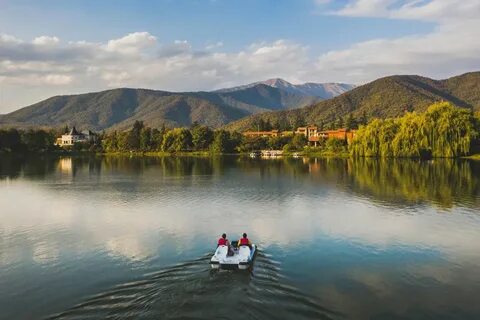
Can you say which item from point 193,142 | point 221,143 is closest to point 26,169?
point 221,143

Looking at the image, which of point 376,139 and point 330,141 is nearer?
point 376,139

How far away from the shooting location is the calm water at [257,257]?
1555 centimetres

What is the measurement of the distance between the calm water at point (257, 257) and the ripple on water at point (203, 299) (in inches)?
2.6

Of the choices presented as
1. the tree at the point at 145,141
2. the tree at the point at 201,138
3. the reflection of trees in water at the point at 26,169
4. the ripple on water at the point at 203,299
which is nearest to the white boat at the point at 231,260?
the ripple on water at the point at 203,299

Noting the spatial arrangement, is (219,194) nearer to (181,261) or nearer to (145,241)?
(145,241)

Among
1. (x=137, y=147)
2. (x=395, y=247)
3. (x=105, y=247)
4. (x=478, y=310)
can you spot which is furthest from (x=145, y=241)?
(x=137, y=147)

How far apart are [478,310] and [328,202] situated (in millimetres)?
24248

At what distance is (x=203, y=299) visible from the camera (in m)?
15.8

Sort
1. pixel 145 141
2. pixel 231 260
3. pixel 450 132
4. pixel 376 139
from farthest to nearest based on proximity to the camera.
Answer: pixel 145 141, pixel 376 139, pixel 450 132, pixel 231 260

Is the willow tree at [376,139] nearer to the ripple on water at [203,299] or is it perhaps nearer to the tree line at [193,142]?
the tree line at [193,142]

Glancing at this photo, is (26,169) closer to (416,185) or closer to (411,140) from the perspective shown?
(416,185)

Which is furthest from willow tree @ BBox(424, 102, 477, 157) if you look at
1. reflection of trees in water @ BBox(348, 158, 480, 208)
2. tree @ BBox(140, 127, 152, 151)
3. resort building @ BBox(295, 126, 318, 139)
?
tree @ BBox(140, 127, 152, 151)

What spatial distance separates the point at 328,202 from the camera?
39.7 meters

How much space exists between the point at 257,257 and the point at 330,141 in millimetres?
112789
